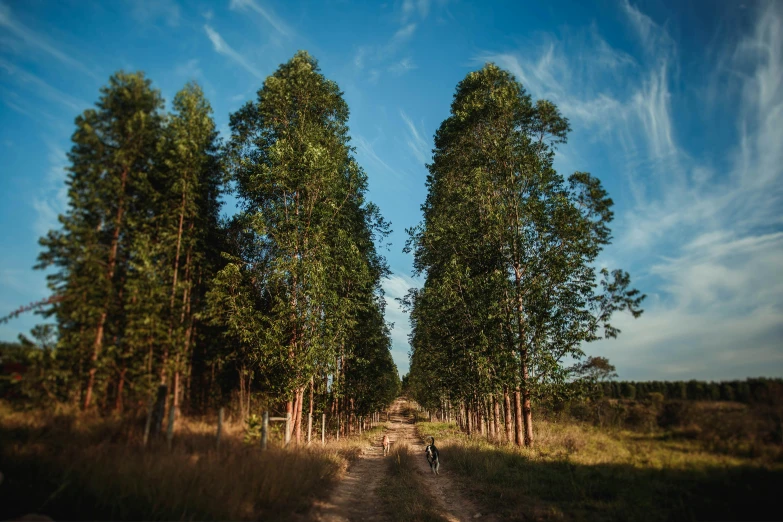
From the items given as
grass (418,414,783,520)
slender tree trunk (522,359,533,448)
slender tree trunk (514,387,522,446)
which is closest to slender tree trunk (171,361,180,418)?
grass (418,414,783,520)

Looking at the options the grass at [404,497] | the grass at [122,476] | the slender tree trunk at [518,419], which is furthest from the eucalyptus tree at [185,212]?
the slender tree trunk at [518,419]

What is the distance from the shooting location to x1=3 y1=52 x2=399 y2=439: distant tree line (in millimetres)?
6801

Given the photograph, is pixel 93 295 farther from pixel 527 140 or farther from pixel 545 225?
pixel 527 140

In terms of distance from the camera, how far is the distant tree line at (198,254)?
6.80 meters

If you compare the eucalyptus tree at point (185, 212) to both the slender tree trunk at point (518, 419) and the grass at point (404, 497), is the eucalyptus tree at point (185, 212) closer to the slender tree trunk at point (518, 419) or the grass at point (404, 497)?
the grass at point (404, 497)

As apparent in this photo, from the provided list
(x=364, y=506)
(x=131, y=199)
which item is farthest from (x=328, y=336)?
(x=131, y=199)

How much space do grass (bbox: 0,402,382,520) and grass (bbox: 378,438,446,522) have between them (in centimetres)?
230

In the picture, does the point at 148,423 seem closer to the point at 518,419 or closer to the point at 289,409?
the point at 289,409

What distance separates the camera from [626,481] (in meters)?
7.05

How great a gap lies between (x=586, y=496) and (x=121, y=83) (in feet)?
43.1

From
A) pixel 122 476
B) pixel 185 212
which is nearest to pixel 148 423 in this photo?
pixel 122 476

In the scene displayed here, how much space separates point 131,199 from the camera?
301 inches

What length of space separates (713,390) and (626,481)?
249cm

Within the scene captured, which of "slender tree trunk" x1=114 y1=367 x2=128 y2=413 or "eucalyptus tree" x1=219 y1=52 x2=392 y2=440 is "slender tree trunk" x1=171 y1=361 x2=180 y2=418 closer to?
"slender tree trunk" x1=114 y1=367 x2=128 y2=413
